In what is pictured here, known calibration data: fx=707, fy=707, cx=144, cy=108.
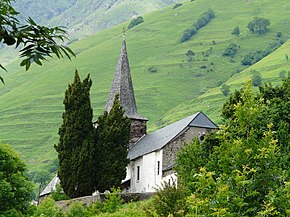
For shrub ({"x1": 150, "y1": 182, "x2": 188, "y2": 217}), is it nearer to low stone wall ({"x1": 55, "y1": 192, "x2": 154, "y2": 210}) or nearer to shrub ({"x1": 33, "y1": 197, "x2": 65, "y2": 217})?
shrub ({"x1": 33, "y1": 197, "x2": 65, "y2": 217})

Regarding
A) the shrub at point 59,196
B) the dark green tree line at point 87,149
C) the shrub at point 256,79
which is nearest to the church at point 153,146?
the shrub at point 59,196

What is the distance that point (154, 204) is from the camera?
1283 inches

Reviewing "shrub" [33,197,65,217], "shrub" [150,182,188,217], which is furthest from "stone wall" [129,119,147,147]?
"shrub" [150,182,188,217]

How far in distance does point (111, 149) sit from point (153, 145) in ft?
22.4

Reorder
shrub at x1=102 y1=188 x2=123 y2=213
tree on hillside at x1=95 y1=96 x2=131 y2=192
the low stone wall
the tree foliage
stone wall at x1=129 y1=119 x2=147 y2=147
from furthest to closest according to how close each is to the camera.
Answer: stone wall at x1=129 y1=119 x2=147 y2=147
tree on hillside at x1=95 y1=96 x2=131 y2=192
the low stone wall
shrub at x1=102 y1=188 x2=123 y2=213
the tree foliage

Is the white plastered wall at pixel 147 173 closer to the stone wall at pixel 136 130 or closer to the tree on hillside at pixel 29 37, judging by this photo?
the stone wall at pixel 136 130

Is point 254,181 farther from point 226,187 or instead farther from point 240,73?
point 240,73

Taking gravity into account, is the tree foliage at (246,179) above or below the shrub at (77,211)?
above

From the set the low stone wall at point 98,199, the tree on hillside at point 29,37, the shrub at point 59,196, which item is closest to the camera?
the tree on hillside at point 29,37

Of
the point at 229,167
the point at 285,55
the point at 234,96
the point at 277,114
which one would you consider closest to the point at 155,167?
the point at 234,96

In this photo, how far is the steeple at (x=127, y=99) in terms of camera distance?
71875 millimetres

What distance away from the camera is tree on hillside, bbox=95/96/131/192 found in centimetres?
5717

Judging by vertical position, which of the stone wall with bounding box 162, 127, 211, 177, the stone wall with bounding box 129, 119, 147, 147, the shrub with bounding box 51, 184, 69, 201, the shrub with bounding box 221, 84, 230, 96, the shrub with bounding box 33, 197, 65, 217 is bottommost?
the shrub with bounding box 33, 197, 65, 217

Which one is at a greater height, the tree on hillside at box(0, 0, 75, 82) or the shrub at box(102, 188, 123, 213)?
the tree on hillside at box(0, 0, 75, 82)
